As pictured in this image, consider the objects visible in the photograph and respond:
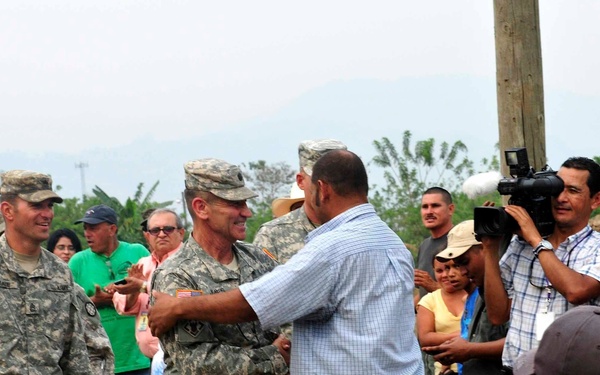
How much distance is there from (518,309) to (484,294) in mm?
303

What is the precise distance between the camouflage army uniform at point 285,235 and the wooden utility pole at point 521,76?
147cm

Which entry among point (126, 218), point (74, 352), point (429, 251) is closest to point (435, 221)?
point (429, 251)

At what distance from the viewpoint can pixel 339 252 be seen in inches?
154

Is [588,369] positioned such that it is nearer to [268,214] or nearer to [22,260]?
[22,260]

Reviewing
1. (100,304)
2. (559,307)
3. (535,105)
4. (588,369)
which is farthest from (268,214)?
(588,369)

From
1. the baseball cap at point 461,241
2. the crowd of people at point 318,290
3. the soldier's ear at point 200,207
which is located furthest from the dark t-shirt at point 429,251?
the soldier's ear at point 200,207

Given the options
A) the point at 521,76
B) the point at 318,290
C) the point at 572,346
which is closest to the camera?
the point at 572,346

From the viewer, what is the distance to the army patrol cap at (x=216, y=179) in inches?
181

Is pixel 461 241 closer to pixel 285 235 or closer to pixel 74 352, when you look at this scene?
pixel 285 235

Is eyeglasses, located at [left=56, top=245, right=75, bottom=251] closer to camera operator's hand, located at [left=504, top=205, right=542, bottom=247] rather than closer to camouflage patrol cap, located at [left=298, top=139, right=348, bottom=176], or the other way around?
camouflage patrol cap, located at [left=298, top=139, right=348, bottom=176]

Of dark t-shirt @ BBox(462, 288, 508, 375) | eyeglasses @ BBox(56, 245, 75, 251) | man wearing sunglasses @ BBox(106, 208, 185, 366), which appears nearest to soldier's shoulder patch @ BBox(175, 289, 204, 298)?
dark t-shirt @ BBox(462, 288, 508, 375)

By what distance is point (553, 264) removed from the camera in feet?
15.7

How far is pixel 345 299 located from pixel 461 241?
86.9 inches

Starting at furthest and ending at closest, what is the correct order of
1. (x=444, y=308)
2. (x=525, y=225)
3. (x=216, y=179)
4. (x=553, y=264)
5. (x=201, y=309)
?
1. (x=444, y=308)
2. (x=525, y=225)
3. (x=553, y=264)
4. (x=216, y=179)
5. (x=201, y=309)
